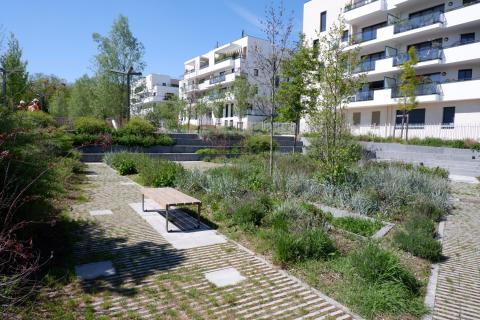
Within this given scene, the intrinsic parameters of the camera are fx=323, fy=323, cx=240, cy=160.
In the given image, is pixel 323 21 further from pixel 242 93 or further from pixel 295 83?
pixel 295 83

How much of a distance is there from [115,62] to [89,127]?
10850 mm

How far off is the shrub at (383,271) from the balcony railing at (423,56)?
25.4m

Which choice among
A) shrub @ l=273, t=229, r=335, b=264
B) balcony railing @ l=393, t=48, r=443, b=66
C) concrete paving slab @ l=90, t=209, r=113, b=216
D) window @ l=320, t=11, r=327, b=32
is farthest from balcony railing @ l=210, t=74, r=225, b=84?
shrub @ l=273, t=229, r=335, b=264

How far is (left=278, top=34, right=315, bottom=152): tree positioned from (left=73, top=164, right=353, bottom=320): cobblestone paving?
9561mm

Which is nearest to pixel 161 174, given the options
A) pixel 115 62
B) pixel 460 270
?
pixel 460 270

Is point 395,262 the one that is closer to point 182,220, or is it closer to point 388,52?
point 182,220

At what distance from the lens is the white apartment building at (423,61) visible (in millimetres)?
23172

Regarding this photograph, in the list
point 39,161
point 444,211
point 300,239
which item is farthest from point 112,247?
point 444,211

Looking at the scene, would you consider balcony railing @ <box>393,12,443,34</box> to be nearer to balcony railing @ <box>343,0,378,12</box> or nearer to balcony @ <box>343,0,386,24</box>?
balcony @ <box>343,0,386,24</box>

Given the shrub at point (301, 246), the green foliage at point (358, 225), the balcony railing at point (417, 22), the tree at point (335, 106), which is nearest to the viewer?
the shrub at point (301, 246)

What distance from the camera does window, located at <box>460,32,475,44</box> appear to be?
23888 millimetres

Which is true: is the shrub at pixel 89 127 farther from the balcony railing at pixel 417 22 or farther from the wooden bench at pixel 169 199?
the balcony railing at pixel 417 22

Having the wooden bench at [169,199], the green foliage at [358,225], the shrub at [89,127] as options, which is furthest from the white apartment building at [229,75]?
the green foliage at [358,225]

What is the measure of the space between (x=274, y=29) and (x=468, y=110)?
20349mm
